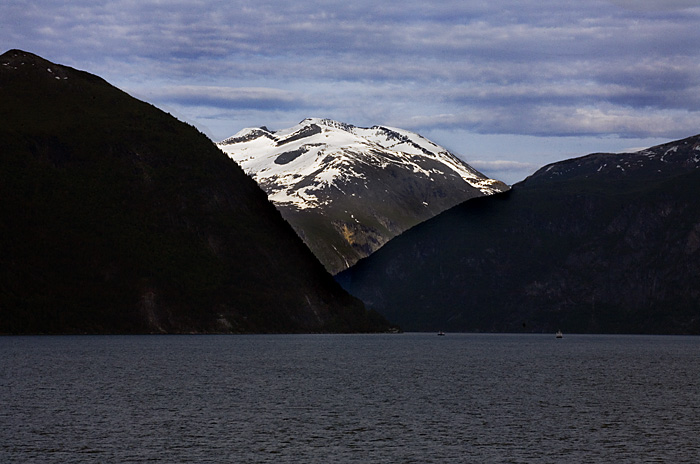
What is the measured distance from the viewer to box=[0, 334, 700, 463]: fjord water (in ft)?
241

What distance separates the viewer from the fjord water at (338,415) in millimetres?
73312

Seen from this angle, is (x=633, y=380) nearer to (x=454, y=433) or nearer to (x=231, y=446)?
(x=454, y=433)

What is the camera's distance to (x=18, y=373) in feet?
470

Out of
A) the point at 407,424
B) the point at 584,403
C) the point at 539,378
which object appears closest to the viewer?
the point at 407,424

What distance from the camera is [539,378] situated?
149250 millimetres

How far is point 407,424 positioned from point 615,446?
20.5m

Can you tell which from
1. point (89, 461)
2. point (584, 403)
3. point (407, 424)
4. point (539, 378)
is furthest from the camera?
point (539, 378)

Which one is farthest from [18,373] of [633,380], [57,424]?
[633,380]

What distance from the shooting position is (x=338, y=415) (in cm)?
9581

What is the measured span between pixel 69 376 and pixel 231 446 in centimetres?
7064

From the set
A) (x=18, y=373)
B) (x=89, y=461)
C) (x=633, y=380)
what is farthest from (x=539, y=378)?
(x=89, y=461)

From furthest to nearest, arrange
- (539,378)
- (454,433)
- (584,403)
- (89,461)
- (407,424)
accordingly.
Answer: (539,378)
(584,403)
(407,424)
(454,433)
(89,461)

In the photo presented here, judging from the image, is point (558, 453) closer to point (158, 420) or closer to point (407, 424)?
point (407, 424)

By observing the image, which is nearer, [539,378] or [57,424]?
[57,424]
